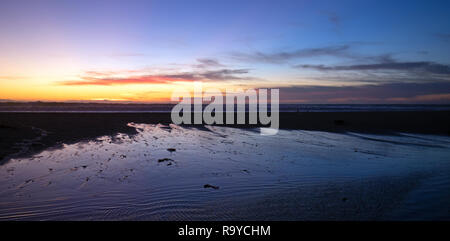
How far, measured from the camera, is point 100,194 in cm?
648

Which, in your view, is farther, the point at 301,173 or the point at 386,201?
the point at 301,173

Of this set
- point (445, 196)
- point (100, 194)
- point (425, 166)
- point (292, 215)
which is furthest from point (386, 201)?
point (100, 194)

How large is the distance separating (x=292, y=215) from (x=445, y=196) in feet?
12.7

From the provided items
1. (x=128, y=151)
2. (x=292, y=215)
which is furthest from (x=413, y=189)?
(x=128, y=151)

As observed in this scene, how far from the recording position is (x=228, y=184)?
7.37 meters

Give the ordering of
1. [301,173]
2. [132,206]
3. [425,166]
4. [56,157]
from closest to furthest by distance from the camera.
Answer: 1. [132,206]
2. [301,173]
3. [425,166]
4. [56,157]

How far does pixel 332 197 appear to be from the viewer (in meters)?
6.26

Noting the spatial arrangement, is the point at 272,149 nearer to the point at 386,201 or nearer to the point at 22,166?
the point at 386,201

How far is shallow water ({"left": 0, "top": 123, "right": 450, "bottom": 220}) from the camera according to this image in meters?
5.46

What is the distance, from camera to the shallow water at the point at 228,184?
5.46 meters

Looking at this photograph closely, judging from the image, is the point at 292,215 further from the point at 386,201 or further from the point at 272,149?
the point at 272,149
